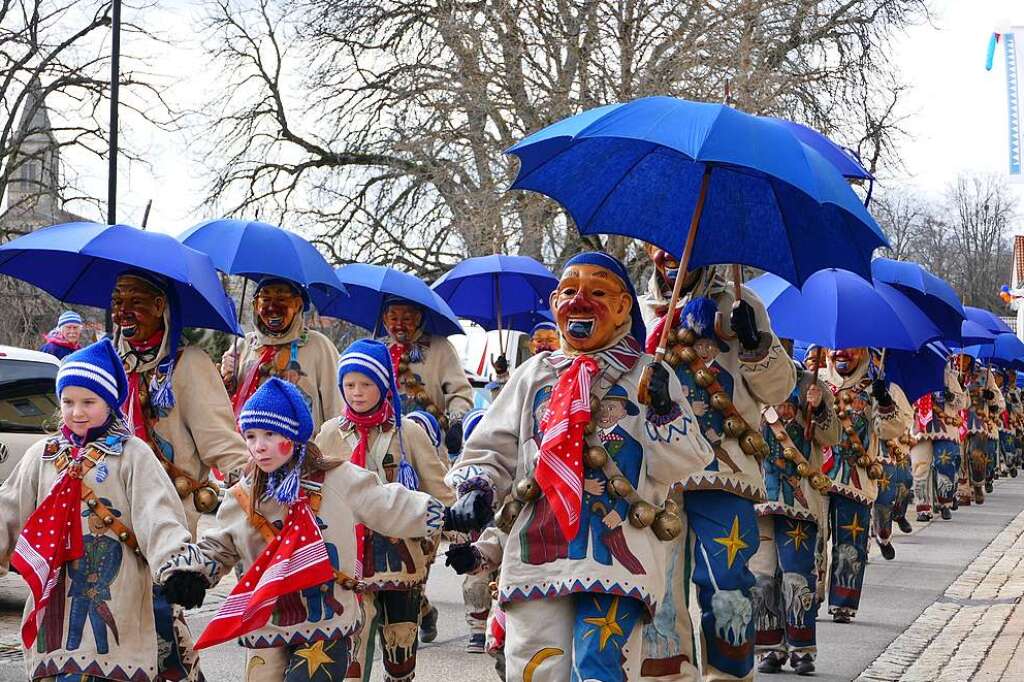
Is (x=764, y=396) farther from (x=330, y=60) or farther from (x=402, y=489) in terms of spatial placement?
(x=330, y=60)

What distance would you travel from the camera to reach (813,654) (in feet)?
27.3

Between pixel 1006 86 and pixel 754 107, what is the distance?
274 inches

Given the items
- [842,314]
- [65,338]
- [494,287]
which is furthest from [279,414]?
[65,338]

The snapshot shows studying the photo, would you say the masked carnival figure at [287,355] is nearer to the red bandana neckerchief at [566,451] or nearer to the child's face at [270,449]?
the child's face at [270,449]

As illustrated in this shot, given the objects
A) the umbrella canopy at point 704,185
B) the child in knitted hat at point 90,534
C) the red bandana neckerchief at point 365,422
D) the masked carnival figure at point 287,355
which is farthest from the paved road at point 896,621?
the umbrella canopy at point 704,185

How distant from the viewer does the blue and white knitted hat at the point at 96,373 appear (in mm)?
5523

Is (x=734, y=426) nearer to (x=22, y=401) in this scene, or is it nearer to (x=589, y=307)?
(x=589, y=307)

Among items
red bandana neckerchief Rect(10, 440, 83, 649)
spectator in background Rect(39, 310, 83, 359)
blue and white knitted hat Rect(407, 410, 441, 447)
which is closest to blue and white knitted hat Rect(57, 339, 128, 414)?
red bandana neckerchief Rect(10, 440, 83, 649)

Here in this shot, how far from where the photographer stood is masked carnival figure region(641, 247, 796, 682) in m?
6.34

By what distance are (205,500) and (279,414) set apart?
1076 millimetres

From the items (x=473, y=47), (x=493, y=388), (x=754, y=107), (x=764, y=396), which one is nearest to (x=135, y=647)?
(x=764, y=396)

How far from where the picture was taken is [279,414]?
5.50 metres

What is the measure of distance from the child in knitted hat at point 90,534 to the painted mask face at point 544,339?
580cm

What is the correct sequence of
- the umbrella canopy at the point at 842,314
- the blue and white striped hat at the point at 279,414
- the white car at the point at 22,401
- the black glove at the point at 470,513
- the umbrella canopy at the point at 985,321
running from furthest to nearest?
the umbrella canopy at the point at 985,321
the white car at the point at 22,401
the umbrella canopy at the point at 842,314
the blue and white striped hat at the point at 279,414
the black glove at the point at 470,513
